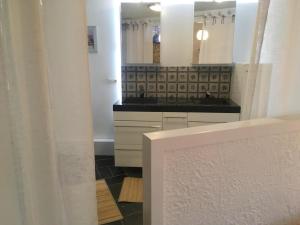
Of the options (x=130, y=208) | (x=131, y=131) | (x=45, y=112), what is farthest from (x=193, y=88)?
(x=45, y=112)

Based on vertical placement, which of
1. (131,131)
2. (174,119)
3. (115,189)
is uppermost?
(174,119)

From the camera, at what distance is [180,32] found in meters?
2.76

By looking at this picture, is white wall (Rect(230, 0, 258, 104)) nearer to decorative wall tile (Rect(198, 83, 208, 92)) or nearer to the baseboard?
decorative wall tile (Rect(198, 83, 208, 92))

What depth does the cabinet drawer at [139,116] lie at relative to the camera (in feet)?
7.84

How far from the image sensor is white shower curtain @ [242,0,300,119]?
0.98 meters

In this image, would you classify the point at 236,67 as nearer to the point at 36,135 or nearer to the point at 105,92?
the point at 105,92

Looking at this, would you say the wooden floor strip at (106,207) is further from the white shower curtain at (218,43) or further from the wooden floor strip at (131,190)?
the white shower curtain at (218,43)

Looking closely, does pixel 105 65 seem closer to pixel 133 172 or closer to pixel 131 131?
pixel 131 131

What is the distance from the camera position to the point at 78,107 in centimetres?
71

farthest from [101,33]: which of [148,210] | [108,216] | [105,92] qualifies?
[148,210]

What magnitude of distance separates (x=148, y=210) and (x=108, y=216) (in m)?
1.26

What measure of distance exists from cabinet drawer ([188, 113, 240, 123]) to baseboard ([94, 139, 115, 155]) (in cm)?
124

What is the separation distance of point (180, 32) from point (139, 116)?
1.19 m

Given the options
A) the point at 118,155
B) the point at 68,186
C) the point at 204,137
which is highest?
the point at 204,137
